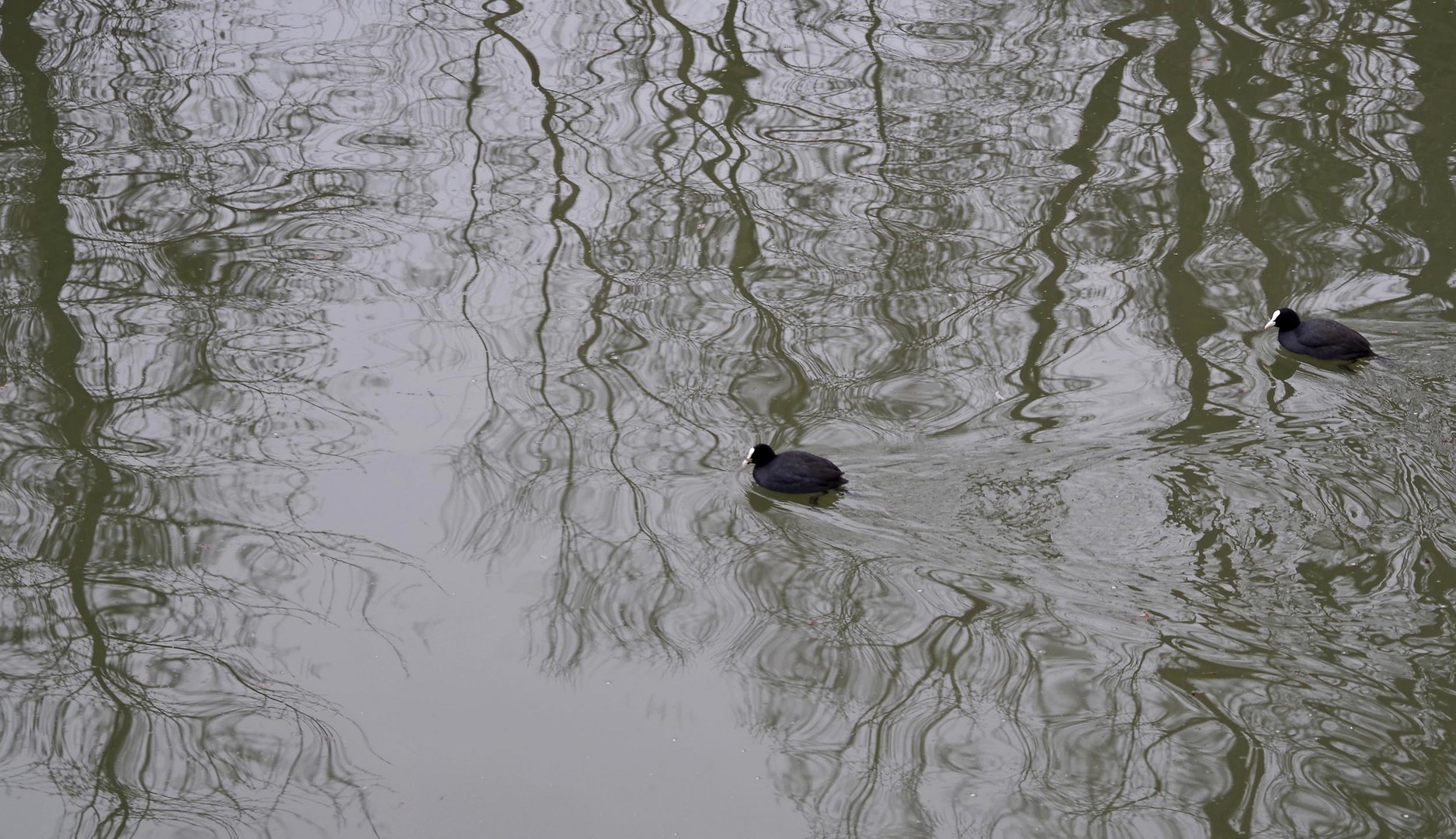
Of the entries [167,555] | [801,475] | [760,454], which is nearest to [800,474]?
[801,475]

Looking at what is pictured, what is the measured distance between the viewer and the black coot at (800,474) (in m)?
6.65

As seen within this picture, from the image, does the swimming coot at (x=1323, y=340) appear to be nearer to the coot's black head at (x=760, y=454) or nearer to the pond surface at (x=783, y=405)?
the pond surface at (x=783, y=405)

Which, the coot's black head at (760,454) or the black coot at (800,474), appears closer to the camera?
the black coot at (800,474)

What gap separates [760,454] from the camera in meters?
6.82

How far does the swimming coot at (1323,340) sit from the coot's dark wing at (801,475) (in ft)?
9.84

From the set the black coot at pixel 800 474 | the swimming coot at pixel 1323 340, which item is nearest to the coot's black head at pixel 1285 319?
the swimming coot at pixel 1323 340

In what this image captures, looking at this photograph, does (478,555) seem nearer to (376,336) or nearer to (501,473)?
(501,473)

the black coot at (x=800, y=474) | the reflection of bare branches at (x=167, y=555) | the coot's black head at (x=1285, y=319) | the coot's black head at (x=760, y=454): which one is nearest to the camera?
the reflection of bare branches at (x=167, y=555)

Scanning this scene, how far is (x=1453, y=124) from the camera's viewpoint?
10320mm

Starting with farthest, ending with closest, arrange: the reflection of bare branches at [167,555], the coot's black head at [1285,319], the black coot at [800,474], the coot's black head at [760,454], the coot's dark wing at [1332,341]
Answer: the coot's black head at [1285,319], the coot's dark wing at [1332,341], the coot's black head at [760,454], the black coot at [800,474], the reflection of bare branches at [167,555]

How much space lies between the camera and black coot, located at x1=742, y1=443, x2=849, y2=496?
6.65 metres

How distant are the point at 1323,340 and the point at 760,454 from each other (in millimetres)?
3411

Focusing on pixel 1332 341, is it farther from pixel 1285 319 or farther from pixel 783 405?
pixel 783 405

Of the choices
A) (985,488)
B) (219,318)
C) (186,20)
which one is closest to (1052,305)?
(985,488)
